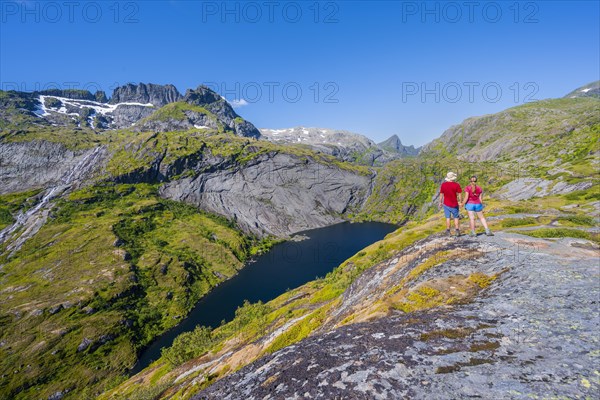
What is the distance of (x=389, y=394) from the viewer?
7793mm

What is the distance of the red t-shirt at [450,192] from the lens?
20.4 meters

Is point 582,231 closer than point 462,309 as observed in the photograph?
No

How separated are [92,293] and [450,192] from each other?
152 meters

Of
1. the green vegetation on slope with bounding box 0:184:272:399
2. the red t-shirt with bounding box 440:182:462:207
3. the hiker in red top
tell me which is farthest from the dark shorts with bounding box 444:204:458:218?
the green vegetation on slope with bounding box 0:184:272:399

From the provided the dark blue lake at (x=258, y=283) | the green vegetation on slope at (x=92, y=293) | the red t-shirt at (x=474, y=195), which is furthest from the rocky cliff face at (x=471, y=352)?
the dark blue lake at (x=258, y=283)

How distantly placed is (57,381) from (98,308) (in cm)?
3399

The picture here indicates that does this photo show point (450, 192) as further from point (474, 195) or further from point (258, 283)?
point (258, 283)

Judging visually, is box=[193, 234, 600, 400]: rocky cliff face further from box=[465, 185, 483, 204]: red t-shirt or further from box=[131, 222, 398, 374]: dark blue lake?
box=[131, 222, 398, 374]: dark blue lake

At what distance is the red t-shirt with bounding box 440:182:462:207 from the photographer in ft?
66.9

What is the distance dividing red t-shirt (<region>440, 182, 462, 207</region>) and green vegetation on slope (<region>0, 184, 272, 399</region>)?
102936 mm

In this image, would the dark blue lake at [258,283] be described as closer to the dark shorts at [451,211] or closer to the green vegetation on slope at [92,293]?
the green vegetation on slope at [92,293]

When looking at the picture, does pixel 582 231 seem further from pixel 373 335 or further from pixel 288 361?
pixel 288 361

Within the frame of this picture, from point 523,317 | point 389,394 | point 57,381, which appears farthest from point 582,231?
point 57,381

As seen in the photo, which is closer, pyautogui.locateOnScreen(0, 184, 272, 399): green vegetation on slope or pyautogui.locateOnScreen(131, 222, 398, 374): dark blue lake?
pyautogui.locateOnScreen(0, 184, 272, 399): green vegetation on slope
